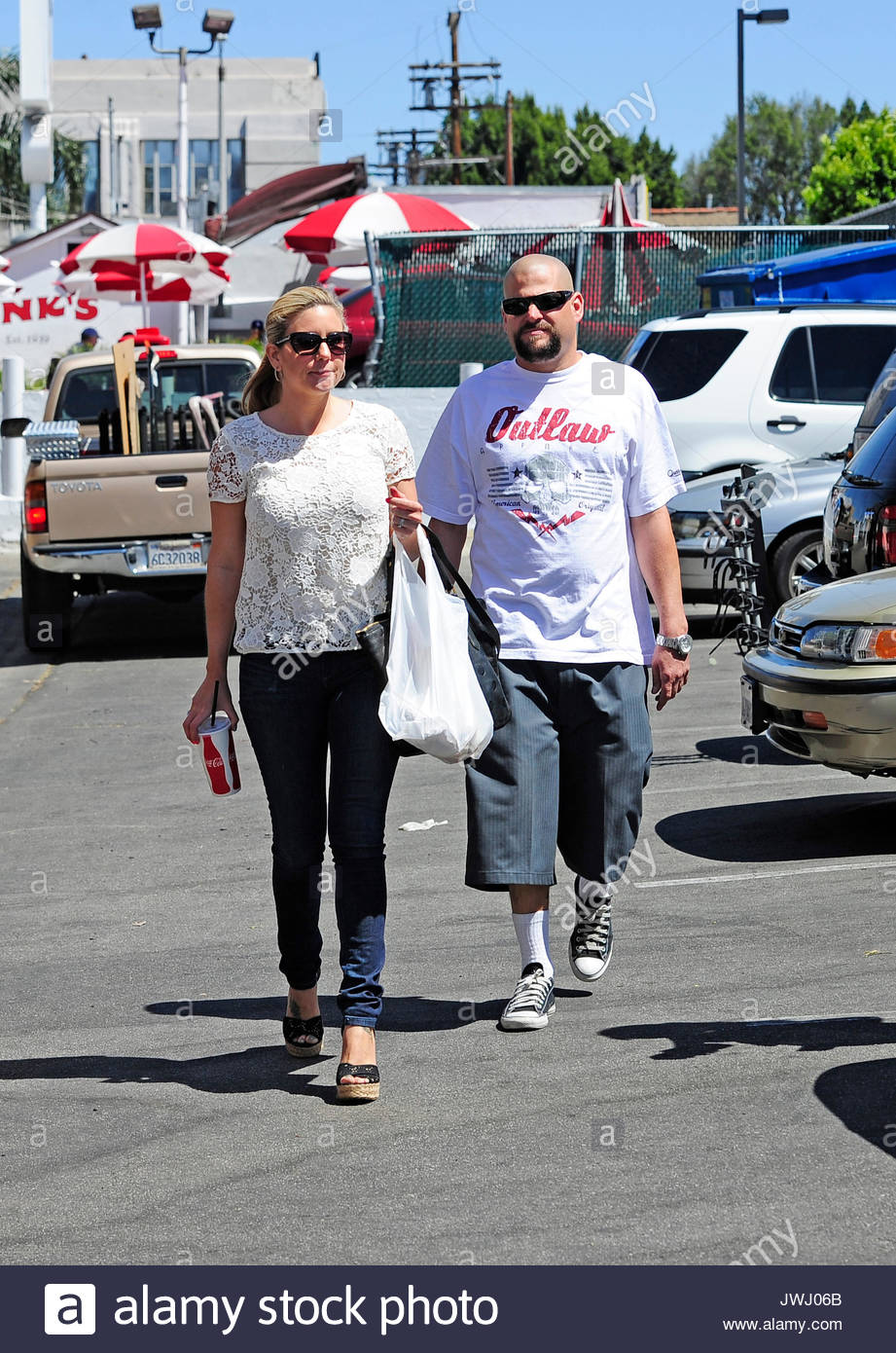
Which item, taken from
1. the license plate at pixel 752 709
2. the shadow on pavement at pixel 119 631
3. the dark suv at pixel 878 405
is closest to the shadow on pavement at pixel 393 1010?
the license plate at pixel 752 709

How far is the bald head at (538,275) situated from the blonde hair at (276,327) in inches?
19.4

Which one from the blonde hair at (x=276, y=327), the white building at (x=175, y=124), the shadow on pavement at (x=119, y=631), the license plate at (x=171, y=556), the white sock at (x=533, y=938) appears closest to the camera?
the blonde hair at (x=276, y=327)

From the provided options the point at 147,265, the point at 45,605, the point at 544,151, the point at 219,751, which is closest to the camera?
the point at 219,751

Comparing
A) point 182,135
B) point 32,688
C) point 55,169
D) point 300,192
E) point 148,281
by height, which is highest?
point 55,169

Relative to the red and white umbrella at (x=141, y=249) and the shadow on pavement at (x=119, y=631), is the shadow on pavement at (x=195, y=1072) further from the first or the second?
the red and white umbrella at (x=141, y=249)

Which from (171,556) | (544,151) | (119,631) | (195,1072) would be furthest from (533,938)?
(544,151)

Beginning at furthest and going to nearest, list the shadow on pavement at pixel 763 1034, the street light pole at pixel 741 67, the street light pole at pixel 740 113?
the street light pole at pixel 740 113 < the street light pole at pixel 741 67 < the shadow on pavement at pixel 763 1034

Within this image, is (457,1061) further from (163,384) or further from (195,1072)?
(163,384)

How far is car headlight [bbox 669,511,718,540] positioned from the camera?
1246 cm

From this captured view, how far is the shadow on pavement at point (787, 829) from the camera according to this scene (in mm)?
7348

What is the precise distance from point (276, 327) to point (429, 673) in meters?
0.94

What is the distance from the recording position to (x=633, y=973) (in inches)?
226

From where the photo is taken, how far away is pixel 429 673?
466 cm
